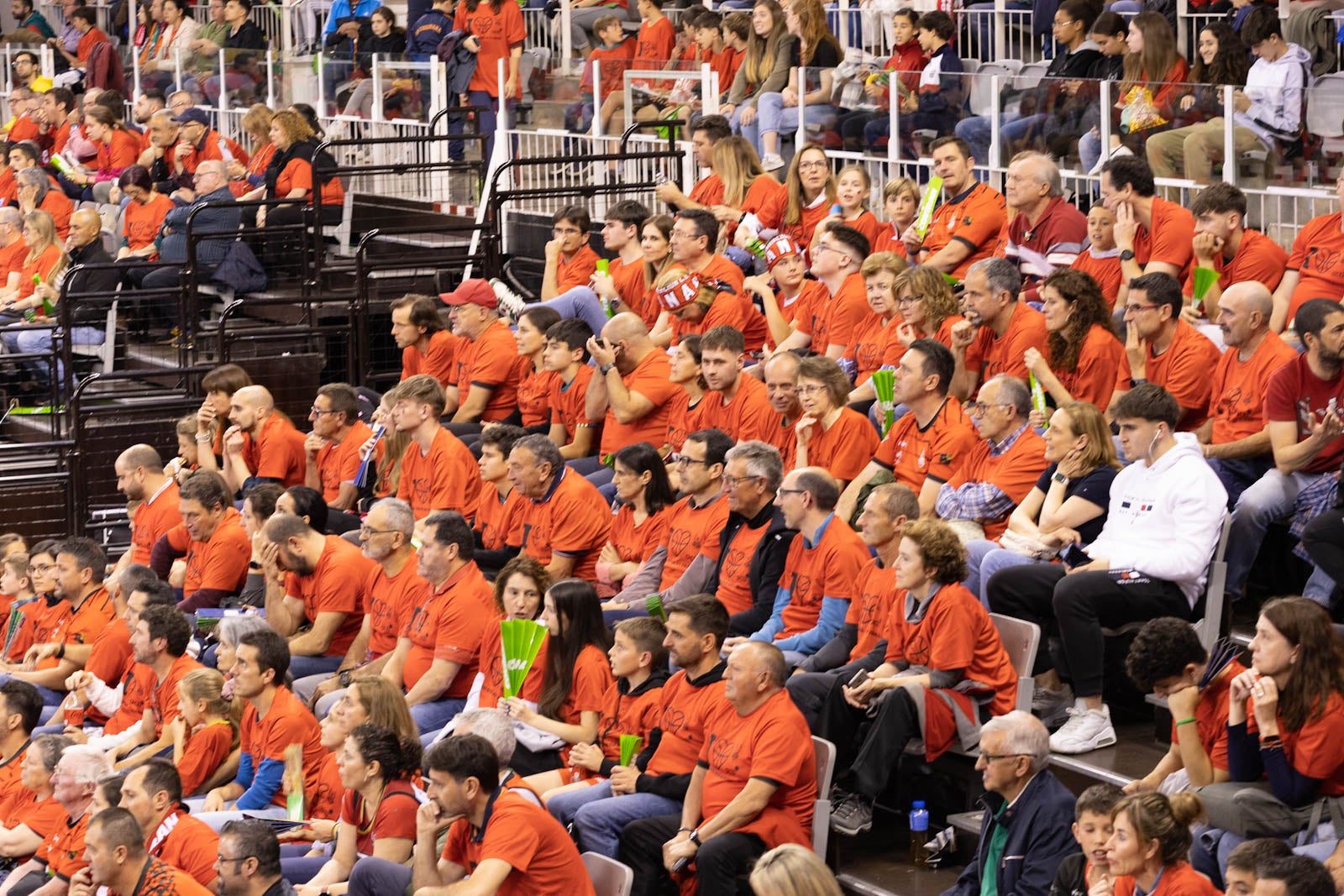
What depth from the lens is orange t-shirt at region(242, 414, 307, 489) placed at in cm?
1100

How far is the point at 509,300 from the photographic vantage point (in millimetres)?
12984

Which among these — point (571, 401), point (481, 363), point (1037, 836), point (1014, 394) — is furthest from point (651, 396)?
point (1037, 836)

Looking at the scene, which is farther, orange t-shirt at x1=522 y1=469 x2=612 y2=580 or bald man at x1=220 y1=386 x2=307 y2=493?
bald man at x1=220 y1=386 x2=307 y2=493

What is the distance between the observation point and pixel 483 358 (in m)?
11.4

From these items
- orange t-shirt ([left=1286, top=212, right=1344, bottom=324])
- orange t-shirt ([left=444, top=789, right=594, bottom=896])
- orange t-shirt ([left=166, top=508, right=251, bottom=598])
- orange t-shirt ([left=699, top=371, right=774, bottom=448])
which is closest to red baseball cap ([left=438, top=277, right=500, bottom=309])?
orange t-shirt ([left=166, top=508, right=251, bottom=598])

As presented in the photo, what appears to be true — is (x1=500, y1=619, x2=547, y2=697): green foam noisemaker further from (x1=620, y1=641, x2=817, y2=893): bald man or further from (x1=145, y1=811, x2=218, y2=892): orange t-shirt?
(x1=145, y1=811, x2=218, y2=892): orange t-shirt

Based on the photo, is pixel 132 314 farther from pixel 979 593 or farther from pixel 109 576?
pixel 979 593

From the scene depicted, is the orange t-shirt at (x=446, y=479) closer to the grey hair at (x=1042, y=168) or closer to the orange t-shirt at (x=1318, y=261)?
the grey hair at (x=1042, y=168)

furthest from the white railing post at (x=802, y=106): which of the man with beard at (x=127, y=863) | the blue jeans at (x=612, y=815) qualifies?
the man with beard at (x=127, y=863)

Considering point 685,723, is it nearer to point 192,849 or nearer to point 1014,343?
point 192,849

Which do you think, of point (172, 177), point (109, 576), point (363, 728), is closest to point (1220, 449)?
point (363, 728)

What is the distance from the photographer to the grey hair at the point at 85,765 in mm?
7824

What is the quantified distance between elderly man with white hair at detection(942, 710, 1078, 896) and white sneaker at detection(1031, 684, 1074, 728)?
41.9 inches

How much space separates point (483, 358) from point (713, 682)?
4733mm
